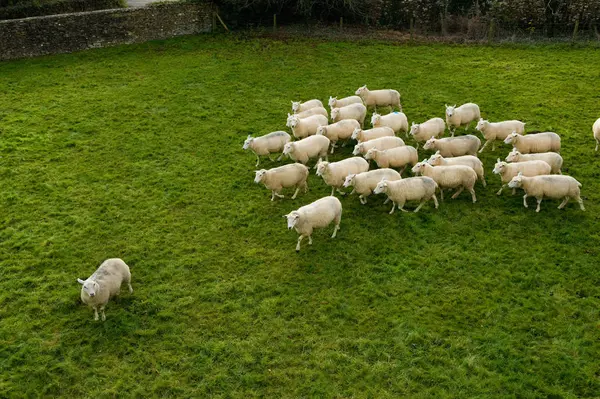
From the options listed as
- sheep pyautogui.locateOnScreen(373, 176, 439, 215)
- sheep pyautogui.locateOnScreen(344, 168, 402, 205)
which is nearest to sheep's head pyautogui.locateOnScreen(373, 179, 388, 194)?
sheep pyautogui.locateOnScreen(373, 176, 439, 215)

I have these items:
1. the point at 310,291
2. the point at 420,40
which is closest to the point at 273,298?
the point at 310,291

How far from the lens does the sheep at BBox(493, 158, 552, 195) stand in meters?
13.3

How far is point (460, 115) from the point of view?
16312mm

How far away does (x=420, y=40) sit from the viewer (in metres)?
25.8

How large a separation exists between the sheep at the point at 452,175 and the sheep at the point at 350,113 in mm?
3985

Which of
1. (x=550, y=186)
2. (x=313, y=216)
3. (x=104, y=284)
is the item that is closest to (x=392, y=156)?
(x=313, y=216)

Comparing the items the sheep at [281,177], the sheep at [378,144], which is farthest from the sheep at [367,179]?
the sheep at [378,144]

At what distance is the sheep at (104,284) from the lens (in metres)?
9.82

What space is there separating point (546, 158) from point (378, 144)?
4425mm

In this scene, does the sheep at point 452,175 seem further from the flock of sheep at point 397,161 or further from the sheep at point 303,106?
the sheep at point 303,106

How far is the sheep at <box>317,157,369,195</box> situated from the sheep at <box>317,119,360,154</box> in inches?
77.8

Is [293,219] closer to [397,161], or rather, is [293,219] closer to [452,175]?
[397,161]

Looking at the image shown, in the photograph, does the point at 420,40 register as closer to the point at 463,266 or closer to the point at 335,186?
the point at 335,186

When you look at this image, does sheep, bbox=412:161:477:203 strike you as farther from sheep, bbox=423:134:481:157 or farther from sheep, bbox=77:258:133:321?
sheep, bbox=77:258:133:321
